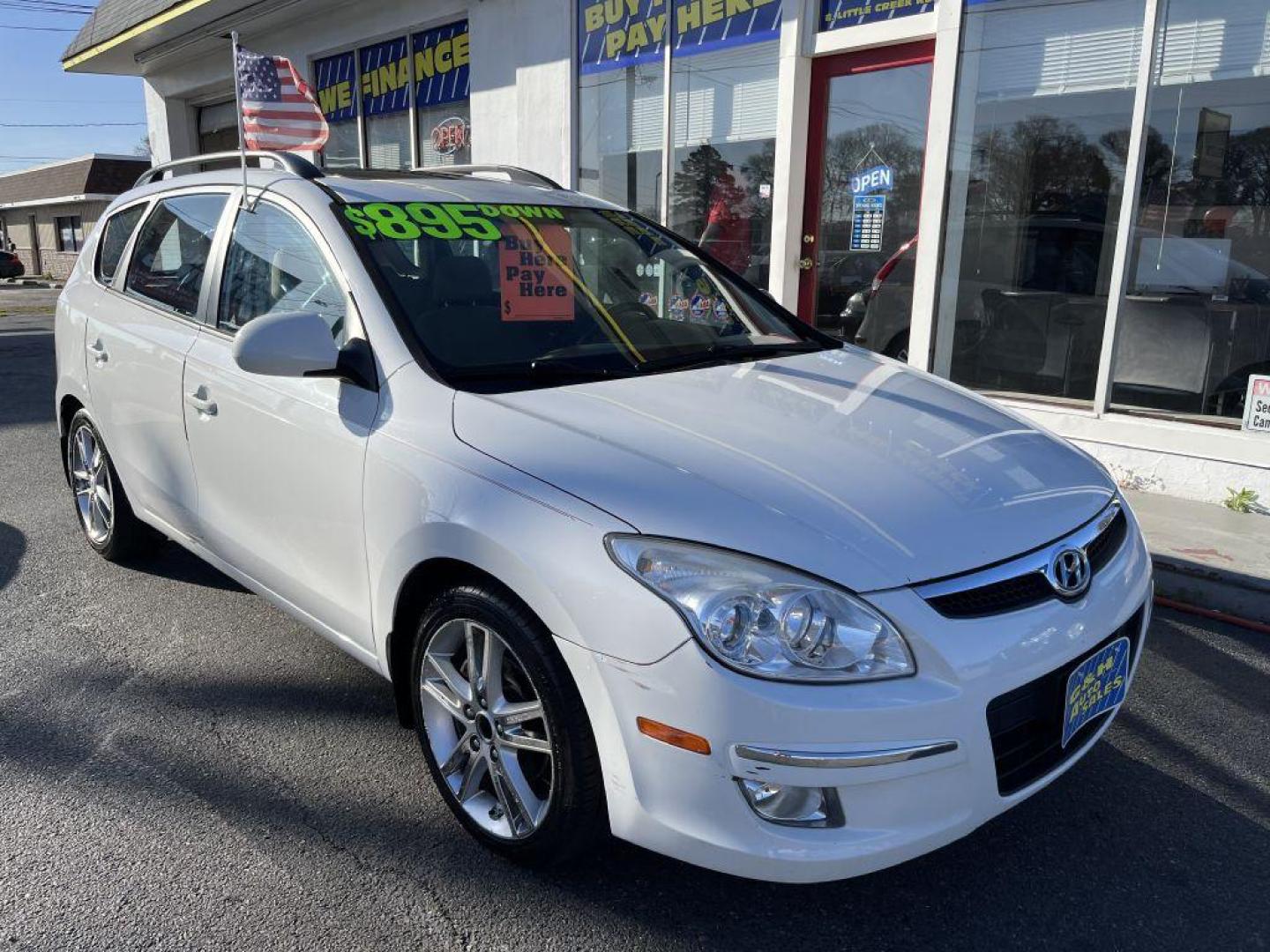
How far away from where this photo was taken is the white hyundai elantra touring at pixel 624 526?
6.39ft

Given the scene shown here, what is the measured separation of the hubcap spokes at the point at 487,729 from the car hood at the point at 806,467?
48 centimetres

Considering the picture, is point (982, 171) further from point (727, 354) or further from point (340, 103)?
point (340, 103)

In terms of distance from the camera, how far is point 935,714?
6.34ft

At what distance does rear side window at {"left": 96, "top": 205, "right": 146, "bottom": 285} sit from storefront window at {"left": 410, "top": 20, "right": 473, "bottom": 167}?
5.59 metres

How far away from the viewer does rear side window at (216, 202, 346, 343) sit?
9.76 ft

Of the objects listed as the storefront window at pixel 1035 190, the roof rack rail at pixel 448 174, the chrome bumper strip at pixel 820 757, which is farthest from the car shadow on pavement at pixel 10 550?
the storefront window at pixel 1035 190

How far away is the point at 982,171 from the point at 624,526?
5056 millimetres

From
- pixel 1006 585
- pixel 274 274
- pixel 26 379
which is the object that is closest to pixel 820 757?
pixel 1006 585

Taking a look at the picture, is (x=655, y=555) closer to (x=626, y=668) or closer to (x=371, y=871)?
(x=626, y=668)

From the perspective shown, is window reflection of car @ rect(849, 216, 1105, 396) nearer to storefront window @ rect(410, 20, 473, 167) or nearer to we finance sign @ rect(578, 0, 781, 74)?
we finance sign @ rect(578, 0, 781, 74)

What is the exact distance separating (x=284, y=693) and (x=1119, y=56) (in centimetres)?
540

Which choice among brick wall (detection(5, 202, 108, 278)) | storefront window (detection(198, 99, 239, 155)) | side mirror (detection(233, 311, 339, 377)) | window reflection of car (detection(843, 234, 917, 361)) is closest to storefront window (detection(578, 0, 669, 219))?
window reflection of car (detection(843, 234, 917, 361))

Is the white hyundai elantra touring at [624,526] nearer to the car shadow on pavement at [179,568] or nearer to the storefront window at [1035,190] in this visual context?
the car shadow on pavement at [179,568]

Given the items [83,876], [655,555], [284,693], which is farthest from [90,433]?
[655,555]
